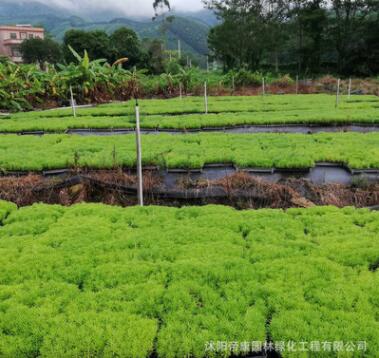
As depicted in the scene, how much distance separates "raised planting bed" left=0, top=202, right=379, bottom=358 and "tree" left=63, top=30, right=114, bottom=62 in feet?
148

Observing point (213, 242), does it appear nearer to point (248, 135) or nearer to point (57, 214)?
point (57, 214)

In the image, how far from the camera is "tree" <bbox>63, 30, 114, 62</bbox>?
4866cm

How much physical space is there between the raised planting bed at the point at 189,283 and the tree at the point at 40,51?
6467cm

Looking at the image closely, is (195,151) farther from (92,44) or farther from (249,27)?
(92,44)

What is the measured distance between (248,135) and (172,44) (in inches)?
4413

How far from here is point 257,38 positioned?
146 ft

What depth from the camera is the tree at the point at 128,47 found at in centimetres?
4738

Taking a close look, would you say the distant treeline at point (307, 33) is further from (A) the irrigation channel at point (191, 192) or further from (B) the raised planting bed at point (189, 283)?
(B) the raised planting bed at point (189, 283)

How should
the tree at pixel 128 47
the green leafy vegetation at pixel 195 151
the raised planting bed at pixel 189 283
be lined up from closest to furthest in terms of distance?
1. the raised planting bed at pixel 189 283
2. the green leafy vegetation at pixel 195 151
3. the tree at pixel 128 47

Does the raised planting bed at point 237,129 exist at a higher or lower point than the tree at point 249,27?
lower

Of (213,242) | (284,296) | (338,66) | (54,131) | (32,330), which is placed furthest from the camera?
(338,66)

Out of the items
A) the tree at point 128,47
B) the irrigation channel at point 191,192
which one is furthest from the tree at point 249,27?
the irrigation channel at point 191,192

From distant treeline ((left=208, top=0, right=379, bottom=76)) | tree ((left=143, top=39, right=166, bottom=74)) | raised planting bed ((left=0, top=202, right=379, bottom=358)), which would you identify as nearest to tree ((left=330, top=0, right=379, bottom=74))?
distant treeline ((left=208, top=0, right=379, bottom=76))

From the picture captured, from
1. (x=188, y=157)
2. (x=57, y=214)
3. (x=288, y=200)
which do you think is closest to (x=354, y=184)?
(x=288, y=200)
